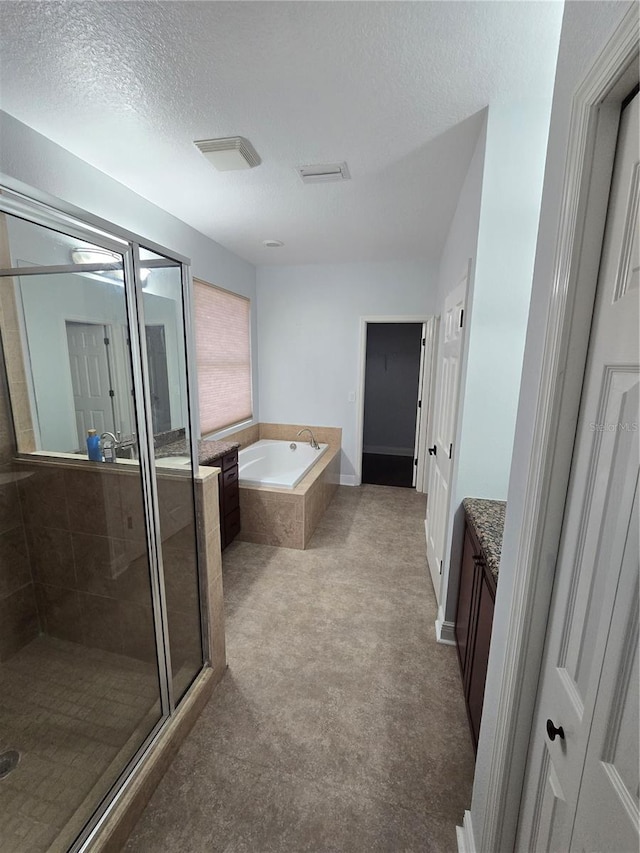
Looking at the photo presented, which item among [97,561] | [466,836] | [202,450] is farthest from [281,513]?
[466,836]

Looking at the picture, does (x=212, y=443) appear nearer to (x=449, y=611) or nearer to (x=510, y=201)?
(x=449, y=611)

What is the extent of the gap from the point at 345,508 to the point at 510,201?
3.10 metres

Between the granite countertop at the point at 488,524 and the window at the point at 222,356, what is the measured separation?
244 centimetres

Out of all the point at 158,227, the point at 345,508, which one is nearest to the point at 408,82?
the point at 158,227

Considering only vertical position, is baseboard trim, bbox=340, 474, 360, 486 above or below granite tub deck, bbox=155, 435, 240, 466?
below

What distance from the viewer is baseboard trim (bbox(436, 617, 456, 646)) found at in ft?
6.86

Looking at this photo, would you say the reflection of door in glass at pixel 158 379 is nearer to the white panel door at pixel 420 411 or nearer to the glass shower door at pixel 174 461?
the glass shower door at pixel 174 461

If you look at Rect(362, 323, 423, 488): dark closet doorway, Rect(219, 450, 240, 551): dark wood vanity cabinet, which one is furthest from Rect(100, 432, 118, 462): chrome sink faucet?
Rect(362, 323, 423, 488): dark closet doorway

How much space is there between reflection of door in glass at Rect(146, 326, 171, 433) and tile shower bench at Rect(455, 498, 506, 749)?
144cm

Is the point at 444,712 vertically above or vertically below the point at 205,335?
below

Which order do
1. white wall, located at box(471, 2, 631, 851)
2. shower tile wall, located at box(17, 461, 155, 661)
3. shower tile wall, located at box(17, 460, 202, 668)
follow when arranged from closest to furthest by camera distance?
white wall, located at box(471, 2, 631, 851)
shower tile wall, located at box(17, 460, 202, 668)
shower tile wall, located at box(17, 461, 155, 661)

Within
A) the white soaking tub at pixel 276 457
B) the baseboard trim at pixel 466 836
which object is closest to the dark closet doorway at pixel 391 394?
the white soaking tub at pixel 276 457

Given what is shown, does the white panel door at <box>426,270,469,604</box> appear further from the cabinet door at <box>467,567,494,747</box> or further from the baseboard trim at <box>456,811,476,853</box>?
the baseboard trim at <box>456,811,476,853</box>

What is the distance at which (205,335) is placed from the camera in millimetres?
3486
